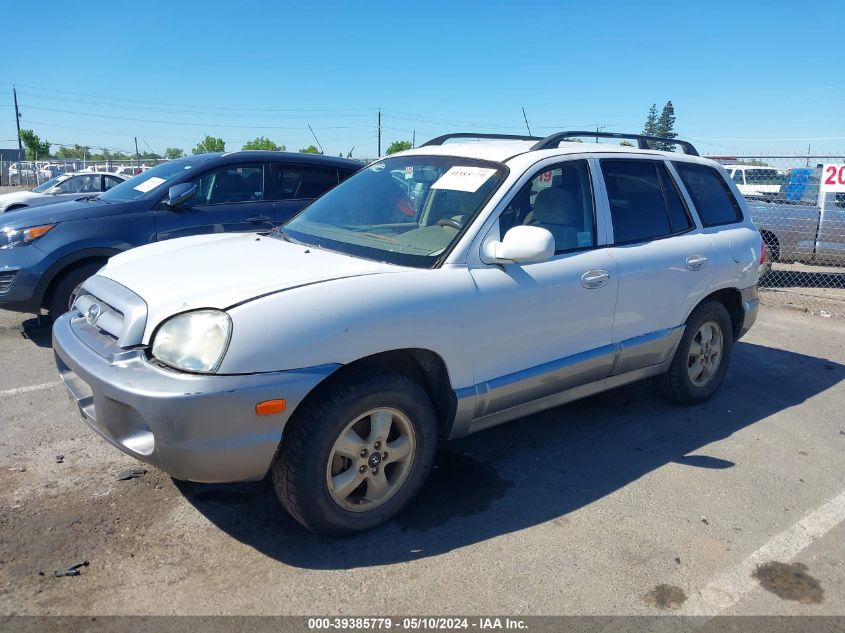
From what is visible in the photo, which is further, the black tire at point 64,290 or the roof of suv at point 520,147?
the black tire at point 64,290

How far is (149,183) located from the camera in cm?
672

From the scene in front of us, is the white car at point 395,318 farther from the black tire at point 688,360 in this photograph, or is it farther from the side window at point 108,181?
the side window at point 108,181

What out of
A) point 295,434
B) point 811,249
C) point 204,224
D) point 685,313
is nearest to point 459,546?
point 295,434

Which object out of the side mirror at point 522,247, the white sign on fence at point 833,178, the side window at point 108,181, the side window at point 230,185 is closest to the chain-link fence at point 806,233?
the white sign on fence at point 833,178

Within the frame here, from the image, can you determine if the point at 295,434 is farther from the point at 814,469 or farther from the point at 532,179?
the point at 814,469

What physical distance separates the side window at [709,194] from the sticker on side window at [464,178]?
183 cm

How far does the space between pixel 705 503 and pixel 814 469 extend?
999 millimetres

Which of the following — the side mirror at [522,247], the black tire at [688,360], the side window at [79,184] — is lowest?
the black tire at [688,360]

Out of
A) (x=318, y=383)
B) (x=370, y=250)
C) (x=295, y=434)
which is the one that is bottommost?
(x=295, y=434)

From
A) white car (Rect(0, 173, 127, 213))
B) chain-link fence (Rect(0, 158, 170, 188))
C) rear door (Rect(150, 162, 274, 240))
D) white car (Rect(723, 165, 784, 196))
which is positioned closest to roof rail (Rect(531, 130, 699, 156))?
rear door (Rect(150, 162, 274, 240))

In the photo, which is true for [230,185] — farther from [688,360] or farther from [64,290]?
[688,360]

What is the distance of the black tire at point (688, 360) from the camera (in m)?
4.69

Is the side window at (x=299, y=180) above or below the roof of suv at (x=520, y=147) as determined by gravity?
below

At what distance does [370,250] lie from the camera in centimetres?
348
